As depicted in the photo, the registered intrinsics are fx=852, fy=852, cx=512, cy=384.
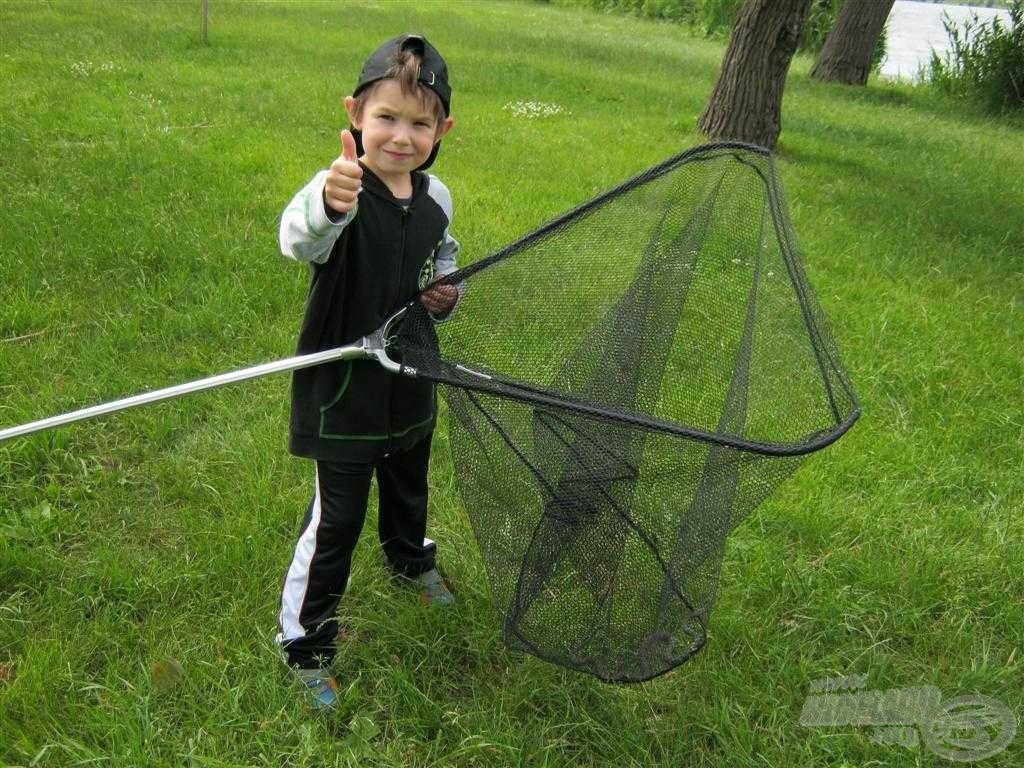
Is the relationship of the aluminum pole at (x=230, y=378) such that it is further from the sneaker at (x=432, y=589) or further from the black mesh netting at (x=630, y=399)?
the sneaker at (x=432, y=589)

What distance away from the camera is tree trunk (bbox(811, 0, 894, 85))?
1252cm

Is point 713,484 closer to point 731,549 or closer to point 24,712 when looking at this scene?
point 731,549

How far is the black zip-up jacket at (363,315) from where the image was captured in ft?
5.41

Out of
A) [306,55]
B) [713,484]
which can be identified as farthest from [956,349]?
[306,55]

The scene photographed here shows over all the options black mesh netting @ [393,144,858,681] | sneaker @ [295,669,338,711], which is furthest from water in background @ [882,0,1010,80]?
sneaker @ [295,669,338,711]

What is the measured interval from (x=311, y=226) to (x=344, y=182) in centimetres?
11

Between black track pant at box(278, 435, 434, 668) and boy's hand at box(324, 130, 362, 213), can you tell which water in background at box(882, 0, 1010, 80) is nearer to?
black track pant at box(278, 435, 434, 668)

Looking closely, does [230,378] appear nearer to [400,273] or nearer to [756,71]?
[400,273]

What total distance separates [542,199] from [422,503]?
3206mm

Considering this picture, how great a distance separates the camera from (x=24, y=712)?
6.01ft

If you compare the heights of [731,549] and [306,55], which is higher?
[306,55]

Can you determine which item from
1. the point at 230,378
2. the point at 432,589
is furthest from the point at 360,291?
the point at 432,589

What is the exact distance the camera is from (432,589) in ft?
7.34

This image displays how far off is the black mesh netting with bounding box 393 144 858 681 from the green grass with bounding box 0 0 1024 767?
1.17ft
